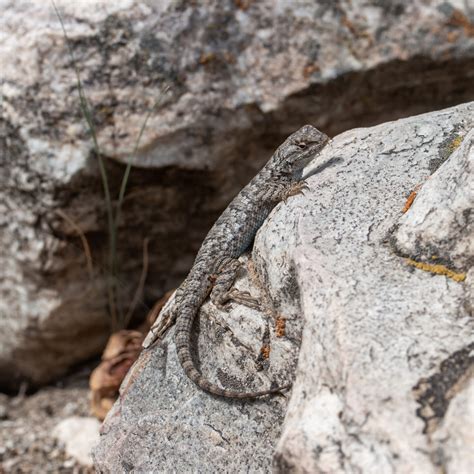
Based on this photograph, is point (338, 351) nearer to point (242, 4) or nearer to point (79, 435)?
point (79, 435)

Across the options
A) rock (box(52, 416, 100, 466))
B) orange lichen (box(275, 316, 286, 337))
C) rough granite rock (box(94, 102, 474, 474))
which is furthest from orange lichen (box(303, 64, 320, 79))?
rock (box(52, 416, 100, 466))

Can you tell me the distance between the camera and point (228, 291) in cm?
381

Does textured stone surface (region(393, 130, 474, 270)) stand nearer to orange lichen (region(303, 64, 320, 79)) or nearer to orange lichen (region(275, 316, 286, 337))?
orange lichen (region(275, 316, 286, 337))

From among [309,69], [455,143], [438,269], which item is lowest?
[438,269]

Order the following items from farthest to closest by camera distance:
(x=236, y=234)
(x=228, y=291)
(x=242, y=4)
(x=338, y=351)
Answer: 1. (x=242, y=4)
2. (x=236, y=234)
3. (x=228, y=291)
4. (x=338, y=351)

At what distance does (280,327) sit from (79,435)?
255 centimetres

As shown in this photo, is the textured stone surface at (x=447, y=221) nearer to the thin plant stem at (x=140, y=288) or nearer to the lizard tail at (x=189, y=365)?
the lizard tail at (x=189, y=365)

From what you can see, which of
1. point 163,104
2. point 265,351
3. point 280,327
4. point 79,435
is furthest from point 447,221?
point 79,435

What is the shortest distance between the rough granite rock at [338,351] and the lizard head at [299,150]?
0.39 feet

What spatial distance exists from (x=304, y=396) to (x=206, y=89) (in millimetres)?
3130

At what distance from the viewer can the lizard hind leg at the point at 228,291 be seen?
3654 millimetres

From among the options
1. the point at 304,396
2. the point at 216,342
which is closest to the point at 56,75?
the point at 216,342

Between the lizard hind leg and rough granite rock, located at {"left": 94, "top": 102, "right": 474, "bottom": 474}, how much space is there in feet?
0.21

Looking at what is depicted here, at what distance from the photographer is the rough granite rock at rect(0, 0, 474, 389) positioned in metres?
4.97
